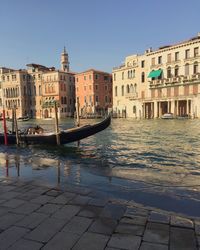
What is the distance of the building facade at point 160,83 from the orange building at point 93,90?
568 cm

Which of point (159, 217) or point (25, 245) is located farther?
point (159, 217)

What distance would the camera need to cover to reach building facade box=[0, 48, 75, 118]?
61.2 metres

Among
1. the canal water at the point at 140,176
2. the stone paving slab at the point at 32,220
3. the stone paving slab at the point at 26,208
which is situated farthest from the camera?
the canal water at the point at 140,176

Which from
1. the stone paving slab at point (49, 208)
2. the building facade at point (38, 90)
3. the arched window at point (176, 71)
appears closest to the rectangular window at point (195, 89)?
the arched window at point (176, 71)

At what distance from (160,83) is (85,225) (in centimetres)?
4312

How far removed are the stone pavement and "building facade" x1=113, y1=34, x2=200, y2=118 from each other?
1524 inches

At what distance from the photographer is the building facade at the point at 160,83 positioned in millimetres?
39531

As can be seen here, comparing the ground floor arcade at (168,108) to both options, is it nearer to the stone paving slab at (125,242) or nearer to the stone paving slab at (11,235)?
the stone paving slab at (125,242)

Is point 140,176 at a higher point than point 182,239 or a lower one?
lower

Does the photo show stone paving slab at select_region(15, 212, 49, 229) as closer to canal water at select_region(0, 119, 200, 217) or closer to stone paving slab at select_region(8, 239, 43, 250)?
stone paving slab at select_region(8, 239, 43, 250)

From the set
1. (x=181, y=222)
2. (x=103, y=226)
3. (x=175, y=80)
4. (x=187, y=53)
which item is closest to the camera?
(x=103, y=226)

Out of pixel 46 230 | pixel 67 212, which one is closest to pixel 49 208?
pixel 67 212

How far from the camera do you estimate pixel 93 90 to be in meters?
56.6

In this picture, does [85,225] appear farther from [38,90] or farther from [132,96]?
[38,90]
